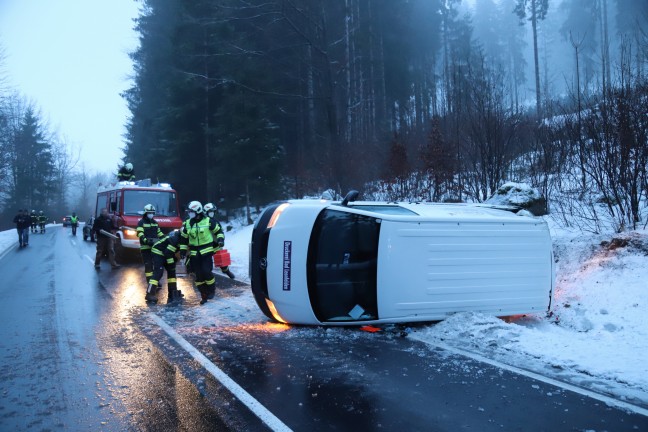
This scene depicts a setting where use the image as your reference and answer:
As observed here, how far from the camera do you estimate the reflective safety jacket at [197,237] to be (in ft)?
28.4

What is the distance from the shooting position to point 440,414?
3.90 meters

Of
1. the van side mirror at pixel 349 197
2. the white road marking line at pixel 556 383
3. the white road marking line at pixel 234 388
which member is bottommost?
the white road marking line at pixel 556 383

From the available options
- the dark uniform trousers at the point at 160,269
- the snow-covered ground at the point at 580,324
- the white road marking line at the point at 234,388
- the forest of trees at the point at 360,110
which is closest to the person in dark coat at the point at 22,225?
the forest of trees at the point at 360,110

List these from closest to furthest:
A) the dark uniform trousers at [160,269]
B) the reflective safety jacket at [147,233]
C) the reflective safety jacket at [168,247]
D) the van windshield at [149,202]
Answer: the reflective safety jacket at [168,247], the dark uniform trousers at [160,269], the reflective safety jacket at [147,233], the van windshield at [149,202]

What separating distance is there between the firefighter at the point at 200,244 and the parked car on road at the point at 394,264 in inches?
91.5

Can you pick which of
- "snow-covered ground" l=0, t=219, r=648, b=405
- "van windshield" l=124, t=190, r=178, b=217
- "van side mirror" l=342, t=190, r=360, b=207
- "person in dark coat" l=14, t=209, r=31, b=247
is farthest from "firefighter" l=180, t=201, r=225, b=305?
"person in dark coat" l=14, t=209, r=31, b=247

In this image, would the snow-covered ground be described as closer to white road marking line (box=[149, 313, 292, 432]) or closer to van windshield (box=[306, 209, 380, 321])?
van windshield (box=[306, 209, 380, 321])

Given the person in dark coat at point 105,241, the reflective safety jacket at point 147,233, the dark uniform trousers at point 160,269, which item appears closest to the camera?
the dark uniform trousers at point 160,269

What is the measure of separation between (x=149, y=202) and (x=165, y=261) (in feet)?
25.5

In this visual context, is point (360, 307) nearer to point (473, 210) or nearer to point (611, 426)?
point (473, 210)

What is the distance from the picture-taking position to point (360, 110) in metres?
27.8

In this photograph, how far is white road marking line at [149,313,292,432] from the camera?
376cm

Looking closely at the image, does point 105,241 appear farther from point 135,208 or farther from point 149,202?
point 149,202

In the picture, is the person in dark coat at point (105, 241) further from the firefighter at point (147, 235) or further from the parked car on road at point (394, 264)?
the parked car on road at point (394, 264)
